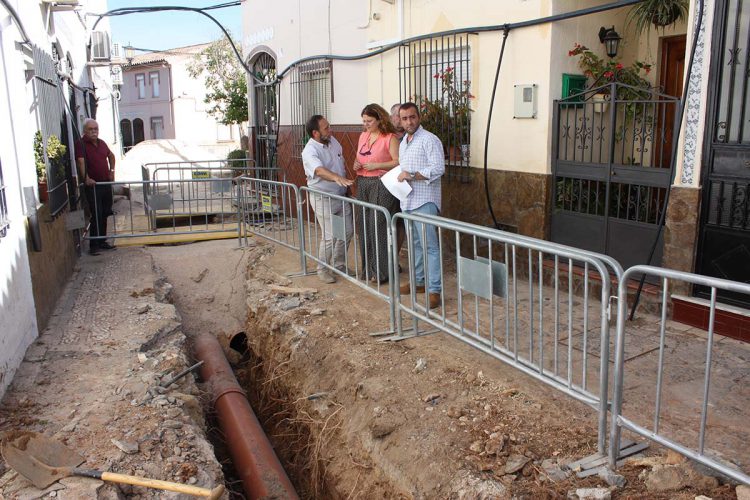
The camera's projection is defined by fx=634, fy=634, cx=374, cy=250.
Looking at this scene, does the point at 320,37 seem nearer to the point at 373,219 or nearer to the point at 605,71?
the point at 373,219

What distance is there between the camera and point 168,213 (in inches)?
431

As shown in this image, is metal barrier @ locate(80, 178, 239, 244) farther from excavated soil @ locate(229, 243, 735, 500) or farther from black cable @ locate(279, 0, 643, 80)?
excavated soil @ locate(229, 243, 735, 500)

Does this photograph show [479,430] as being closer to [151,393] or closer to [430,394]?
[430,394]

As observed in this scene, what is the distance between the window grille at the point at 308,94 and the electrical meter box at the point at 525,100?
424cm

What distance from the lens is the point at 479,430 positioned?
3.67 meters

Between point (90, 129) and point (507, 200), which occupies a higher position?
point (90, 129)

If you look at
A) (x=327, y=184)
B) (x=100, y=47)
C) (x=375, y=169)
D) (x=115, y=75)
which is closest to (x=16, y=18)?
(x=327, y=184)

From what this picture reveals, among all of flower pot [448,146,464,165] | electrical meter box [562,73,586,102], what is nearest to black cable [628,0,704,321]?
electrical meter box [562,73,586,102]

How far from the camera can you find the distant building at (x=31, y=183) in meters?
4.95

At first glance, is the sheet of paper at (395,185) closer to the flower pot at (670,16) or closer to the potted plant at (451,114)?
the potted plant at (451,114)

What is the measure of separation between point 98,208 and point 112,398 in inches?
210

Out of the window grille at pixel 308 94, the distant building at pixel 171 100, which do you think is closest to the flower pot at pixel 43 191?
the window grille at pixel 308 94

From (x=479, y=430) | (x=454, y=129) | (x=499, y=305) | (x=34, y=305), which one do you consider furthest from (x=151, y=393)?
(x=454, y=129)

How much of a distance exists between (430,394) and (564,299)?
Answer: 2.18 meters
